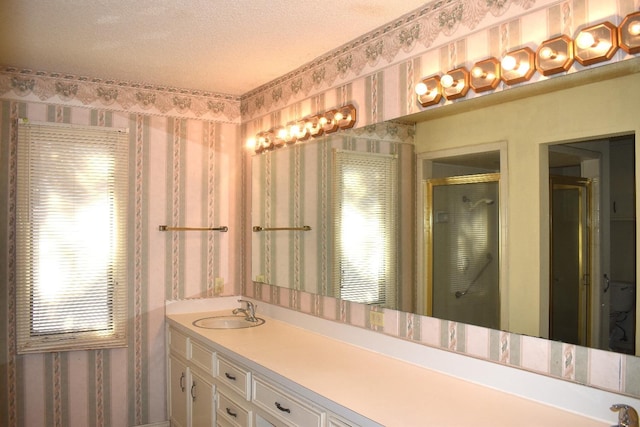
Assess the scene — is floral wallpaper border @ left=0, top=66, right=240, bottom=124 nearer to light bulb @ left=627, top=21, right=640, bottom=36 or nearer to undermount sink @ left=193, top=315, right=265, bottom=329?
undermount sink @ left=193, top=315, right=265, bottom=329

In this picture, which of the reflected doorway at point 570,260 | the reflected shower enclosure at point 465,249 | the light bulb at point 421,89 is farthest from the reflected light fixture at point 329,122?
the reflected doorway at point 570,260

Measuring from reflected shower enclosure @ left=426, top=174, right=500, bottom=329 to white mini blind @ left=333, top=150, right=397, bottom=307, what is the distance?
0.26 meters

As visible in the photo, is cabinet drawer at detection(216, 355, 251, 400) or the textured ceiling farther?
cabinet drawer at detection(216, 355, 251, 400)

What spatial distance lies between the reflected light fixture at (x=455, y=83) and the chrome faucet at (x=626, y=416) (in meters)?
1.24

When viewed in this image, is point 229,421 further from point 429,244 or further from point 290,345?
point 429,244

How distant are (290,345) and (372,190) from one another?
0.92 meters

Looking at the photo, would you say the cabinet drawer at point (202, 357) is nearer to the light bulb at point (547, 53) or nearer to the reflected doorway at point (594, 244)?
the reflected doorway at point (594, 244)

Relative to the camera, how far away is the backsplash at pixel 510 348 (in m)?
1.61

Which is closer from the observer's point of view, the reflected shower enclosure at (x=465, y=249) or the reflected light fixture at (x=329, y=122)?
the reflected shower enclosure at (x=465, y=249)

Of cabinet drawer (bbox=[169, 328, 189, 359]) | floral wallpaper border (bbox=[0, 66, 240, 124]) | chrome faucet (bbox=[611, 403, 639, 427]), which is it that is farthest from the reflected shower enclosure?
floral wallpaper border (bbox=[0, 66, 240, 124])

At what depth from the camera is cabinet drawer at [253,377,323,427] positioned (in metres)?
2.02

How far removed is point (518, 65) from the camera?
188 centimetres

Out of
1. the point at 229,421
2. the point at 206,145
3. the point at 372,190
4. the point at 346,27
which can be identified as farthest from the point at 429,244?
the point at 206,145

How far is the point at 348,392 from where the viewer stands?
76.9 inches
